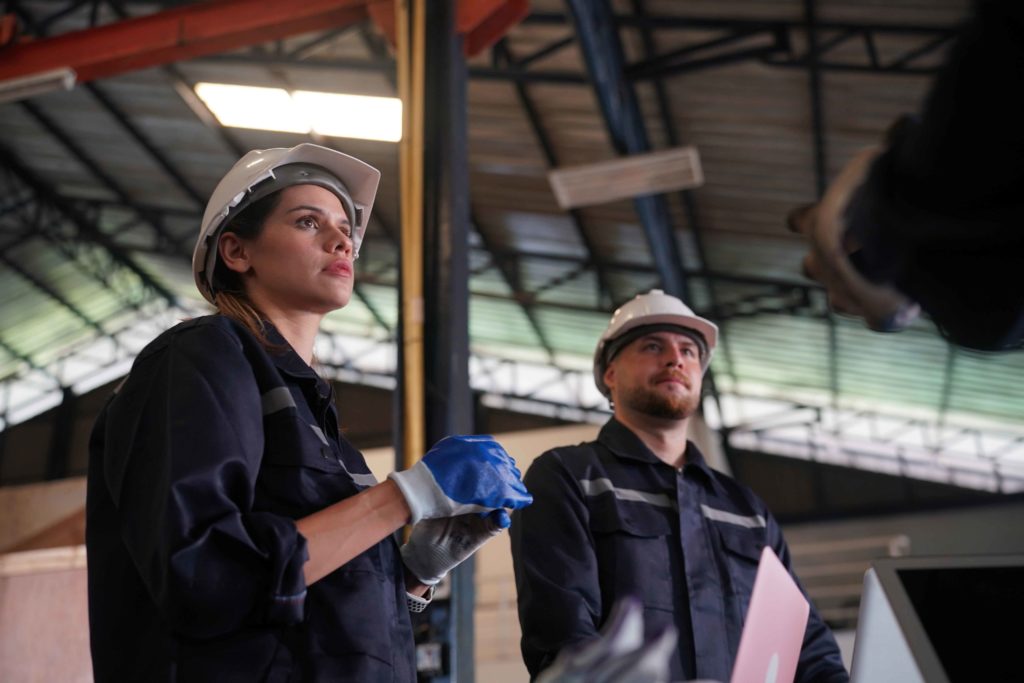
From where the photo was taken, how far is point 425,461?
182 cm

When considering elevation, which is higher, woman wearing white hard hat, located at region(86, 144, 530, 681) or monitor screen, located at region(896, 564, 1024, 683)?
woman wearing white hard hat, located at region(86, 144, 530, 681)

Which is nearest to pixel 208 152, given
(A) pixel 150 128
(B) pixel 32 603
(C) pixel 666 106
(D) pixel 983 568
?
(A) pixel 150 128

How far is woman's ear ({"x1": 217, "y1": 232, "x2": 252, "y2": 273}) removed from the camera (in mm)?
2105

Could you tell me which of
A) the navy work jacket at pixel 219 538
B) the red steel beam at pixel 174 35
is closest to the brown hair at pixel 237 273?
the navy work jacket at pixel 219 538

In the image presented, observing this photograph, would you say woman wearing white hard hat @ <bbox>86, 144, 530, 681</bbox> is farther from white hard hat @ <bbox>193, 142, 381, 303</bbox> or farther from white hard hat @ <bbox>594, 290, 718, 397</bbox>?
white hard hat @ <bbox>594, 290, 718, 397</bbox>

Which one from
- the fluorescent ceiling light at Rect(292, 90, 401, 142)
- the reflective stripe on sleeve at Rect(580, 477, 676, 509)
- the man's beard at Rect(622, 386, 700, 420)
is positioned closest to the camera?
the reflective stripe on sleeve at Rect(580, 477, 676, 509)

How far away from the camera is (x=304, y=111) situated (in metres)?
10.1

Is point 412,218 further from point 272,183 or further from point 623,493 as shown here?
point 272,183

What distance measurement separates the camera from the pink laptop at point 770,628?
1.78 meters

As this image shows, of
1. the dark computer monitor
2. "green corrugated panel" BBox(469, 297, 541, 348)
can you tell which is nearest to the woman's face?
the dark computer monitor

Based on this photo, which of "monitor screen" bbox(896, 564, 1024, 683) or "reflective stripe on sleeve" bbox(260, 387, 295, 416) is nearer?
"monitor screen" bbox(896, 564, 1024, 683)

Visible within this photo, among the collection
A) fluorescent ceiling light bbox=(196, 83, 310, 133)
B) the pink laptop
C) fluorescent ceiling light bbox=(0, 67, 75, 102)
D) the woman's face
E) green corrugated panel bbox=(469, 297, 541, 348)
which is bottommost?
the pink laptop

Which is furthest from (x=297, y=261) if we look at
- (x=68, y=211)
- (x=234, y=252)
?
(x=68, y=211)

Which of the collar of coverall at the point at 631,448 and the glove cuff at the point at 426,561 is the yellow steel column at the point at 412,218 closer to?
the collar of coverall at the point at 631,448
